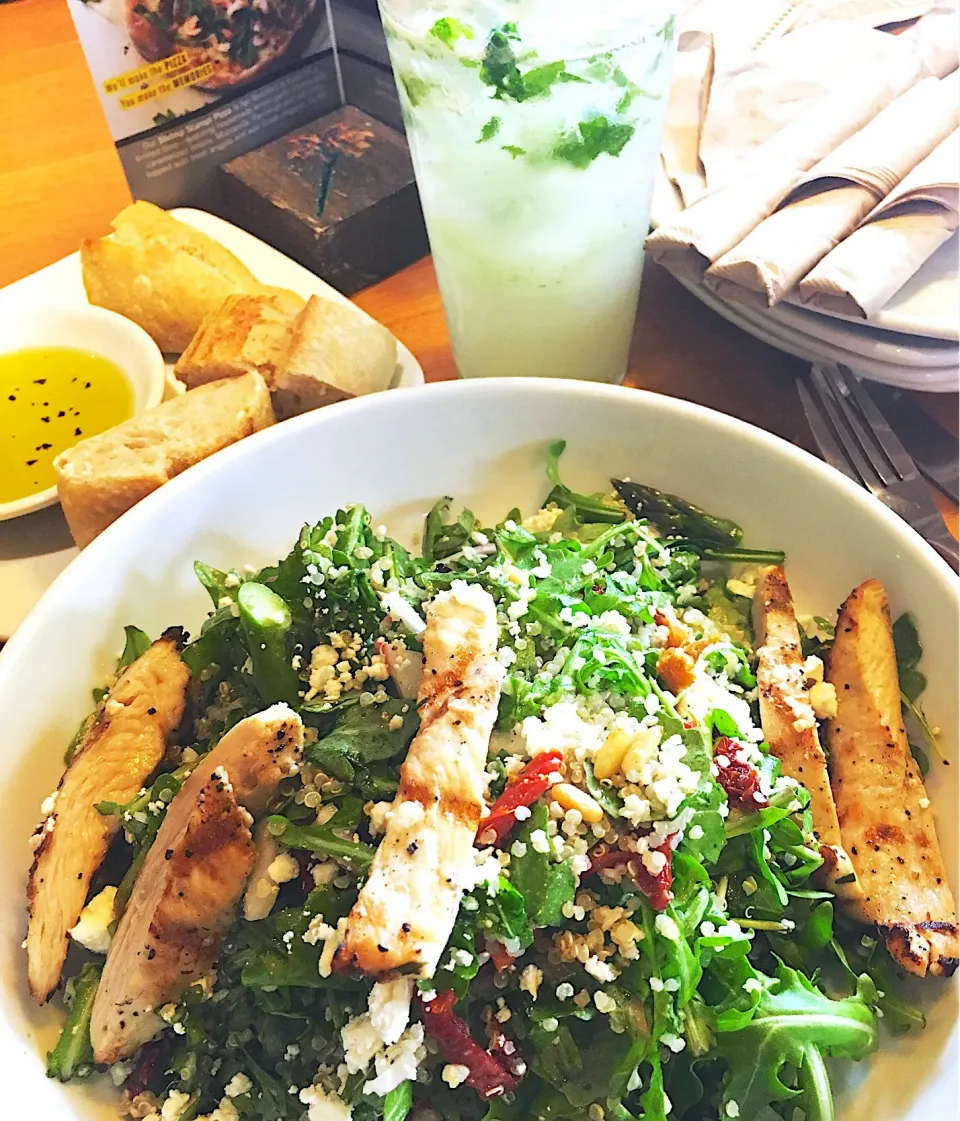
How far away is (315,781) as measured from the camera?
1.04m

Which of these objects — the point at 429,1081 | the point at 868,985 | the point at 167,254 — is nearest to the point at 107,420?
the point at 167,254

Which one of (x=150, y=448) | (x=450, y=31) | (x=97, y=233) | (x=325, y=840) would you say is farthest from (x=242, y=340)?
(x=325, y=840)

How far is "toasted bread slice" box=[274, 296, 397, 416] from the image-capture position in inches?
61.3

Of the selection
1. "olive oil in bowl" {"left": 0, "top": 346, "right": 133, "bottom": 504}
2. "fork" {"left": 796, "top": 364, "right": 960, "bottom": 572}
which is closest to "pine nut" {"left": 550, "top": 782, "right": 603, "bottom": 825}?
"fork" {"left": 796, "top": 364, "right": 960, "bottom": 572}

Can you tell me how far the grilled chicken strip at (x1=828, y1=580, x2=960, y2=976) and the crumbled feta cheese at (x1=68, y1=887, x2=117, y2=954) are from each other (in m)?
0.82

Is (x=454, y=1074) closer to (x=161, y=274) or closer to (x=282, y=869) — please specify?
(x=282, y=869)

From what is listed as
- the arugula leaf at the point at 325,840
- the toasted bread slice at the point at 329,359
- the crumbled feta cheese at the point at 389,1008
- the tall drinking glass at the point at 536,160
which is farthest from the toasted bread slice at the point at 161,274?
the crumbled feta cheese at the point at 389,1008

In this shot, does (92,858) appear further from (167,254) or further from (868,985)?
(167,254)

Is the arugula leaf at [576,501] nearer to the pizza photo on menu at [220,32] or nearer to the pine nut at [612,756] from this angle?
the pine nut at [612,756]

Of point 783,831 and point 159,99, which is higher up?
point 159,99

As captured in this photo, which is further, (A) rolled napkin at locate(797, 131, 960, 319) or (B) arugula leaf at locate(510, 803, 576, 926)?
(A) rolled napkin at locate(797, 131, 960, 319)

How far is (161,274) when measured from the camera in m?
1.81

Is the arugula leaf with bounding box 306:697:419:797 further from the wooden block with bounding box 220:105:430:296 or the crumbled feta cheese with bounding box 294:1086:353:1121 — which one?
the wooden block with bounding box 220:105:430:296

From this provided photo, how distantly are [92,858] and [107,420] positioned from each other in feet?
3.07
